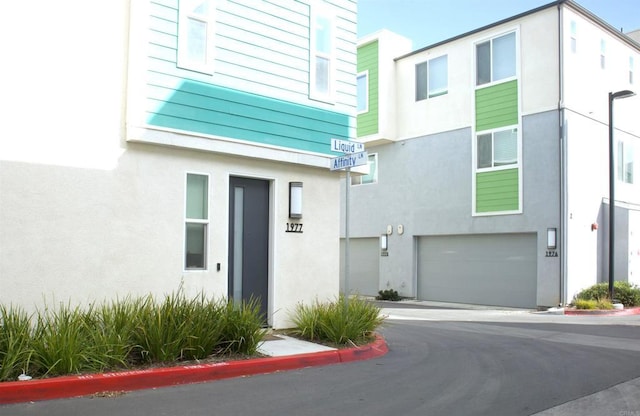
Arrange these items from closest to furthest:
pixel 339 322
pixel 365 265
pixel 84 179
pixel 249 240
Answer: pixel 84 179 < pixel 339 322 < pixel 249 240 < pixel 365 265

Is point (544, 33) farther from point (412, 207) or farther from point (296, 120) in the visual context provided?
point (296, 120)

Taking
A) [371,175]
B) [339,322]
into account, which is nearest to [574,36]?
[371,175]

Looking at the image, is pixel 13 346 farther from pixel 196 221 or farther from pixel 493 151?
pixel 493 151

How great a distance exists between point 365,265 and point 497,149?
292 inches

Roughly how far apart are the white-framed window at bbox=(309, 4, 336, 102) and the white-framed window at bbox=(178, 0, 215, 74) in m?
2.11

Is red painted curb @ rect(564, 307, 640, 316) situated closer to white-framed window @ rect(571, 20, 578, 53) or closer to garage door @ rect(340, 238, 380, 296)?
white-framed window @ rect(571, 20, 578, 53)

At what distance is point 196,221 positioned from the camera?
934 centimetres

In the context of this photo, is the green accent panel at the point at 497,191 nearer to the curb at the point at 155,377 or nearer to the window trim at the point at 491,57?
the window trim at the point at 491,57

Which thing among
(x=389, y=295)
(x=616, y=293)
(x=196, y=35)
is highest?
(x=196, y=35)

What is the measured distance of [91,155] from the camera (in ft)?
27.3

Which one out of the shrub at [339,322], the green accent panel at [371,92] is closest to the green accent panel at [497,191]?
the green accent panel at [371,92]

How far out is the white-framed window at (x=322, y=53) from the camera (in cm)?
1102

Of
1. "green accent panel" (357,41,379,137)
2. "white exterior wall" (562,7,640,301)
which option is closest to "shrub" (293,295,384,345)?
"white exterior wall" (562,7,640,301)

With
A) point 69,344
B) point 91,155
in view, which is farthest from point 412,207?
point 69,344
